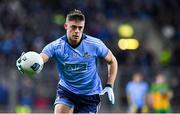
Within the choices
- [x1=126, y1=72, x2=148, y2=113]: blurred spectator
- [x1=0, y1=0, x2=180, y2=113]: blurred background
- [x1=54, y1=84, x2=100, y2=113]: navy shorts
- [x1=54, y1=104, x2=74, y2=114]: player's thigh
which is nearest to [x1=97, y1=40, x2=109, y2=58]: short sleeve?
[x1=54, y1=84, x2=100, y2=113]: navy shorts

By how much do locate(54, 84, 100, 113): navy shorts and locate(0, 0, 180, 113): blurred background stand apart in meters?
11.1

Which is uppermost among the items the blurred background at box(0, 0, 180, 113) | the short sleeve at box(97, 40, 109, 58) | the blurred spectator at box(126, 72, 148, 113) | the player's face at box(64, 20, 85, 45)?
the player's face at box(64, 20, 85, 45)

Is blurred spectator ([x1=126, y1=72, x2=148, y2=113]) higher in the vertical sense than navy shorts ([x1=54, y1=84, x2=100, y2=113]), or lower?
lower

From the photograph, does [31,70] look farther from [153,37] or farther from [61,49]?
[153,37]

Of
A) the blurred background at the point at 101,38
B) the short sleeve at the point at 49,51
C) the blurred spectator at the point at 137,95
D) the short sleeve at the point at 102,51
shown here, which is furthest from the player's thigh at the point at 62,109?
the blurred background at the point at 101,38

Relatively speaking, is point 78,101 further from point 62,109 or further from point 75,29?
point 75,29

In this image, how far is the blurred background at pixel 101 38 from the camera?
2142cm

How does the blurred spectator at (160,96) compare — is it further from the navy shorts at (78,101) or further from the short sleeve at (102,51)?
the short sleeve at (102,51)

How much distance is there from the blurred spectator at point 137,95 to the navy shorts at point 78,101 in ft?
33.5

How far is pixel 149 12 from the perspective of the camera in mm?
26156

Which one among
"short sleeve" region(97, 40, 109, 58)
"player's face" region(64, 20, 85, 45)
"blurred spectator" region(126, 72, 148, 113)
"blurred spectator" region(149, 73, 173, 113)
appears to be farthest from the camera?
"blurred spectator" region(126, 72, 148, 113)

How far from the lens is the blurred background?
21.4m

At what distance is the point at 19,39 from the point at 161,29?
18.5 feet

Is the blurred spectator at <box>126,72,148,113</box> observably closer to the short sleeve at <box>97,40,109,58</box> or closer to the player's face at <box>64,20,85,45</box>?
the short sleeve at <box>97,40,109,58</box>
